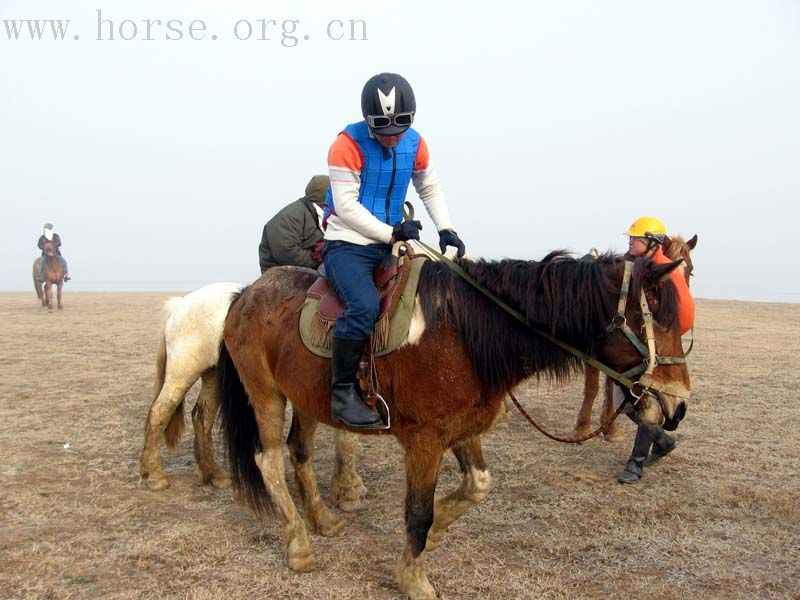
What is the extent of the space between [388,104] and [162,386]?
12.2 ft

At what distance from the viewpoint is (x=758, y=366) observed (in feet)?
35.5

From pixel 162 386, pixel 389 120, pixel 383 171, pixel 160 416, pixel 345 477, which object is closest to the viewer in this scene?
pixel 389 120

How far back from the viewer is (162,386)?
6000 mm

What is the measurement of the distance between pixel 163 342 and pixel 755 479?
17.6ft

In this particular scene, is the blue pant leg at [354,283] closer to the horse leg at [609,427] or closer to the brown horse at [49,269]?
the horse leg at [609,427]

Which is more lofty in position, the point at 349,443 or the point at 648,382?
the point at 648,382

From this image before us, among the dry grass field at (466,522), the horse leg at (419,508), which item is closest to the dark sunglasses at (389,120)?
the horse leg at (419,508)

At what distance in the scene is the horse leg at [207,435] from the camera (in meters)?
5.57

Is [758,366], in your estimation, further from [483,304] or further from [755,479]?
[483,304]

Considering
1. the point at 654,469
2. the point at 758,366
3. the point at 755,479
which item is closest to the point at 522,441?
the point at 654,469

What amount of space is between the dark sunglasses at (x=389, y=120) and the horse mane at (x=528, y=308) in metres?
0.90

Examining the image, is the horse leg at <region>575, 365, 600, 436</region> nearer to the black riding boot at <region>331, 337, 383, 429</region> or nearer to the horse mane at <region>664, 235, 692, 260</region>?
the horse mane at <region>664, 235, 692, 260</region>

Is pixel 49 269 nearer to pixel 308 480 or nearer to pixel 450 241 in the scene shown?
pixel 308 480

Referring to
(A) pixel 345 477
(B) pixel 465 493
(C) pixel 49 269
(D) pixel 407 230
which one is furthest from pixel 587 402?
(C) pixel 49 269
